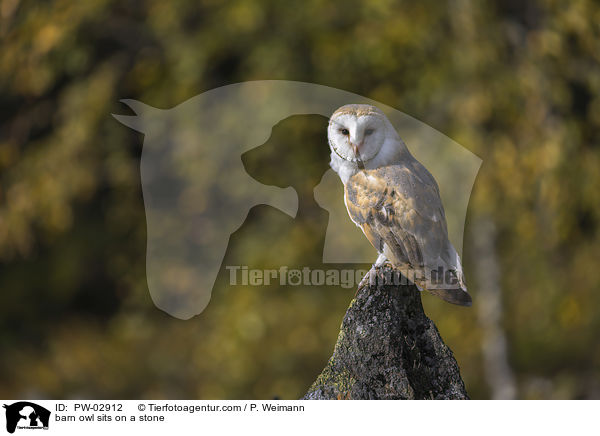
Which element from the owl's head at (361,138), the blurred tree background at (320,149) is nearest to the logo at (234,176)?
the blurred tree background at (320,149)

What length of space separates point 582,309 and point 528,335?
25.0 inches

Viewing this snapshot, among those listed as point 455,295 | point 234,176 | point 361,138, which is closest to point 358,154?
point 361,138

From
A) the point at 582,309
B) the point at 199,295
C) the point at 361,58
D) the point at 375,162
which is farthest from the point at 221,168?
the point at 375,162

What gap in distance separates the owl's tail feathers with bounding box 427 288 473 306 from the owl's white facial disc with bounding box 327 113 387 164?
32cm

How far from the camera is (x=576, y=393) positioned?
4531mm

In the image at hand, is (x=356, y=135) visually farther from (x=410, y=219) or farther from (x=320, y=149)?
(x=320, y=149)

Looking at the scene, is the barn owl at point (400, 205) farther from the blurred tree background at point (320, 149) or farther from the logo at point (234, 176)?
the blurred tree background at point (320, 149)

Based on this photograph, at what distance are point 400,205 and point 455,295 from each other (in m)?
0.22

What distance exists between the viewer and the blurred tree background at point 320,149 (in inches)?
142

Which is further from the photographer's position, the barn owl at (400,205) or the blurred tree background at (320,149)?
the blurred tree background at (320,149)

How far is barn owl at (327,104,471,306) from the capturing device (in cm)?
142
